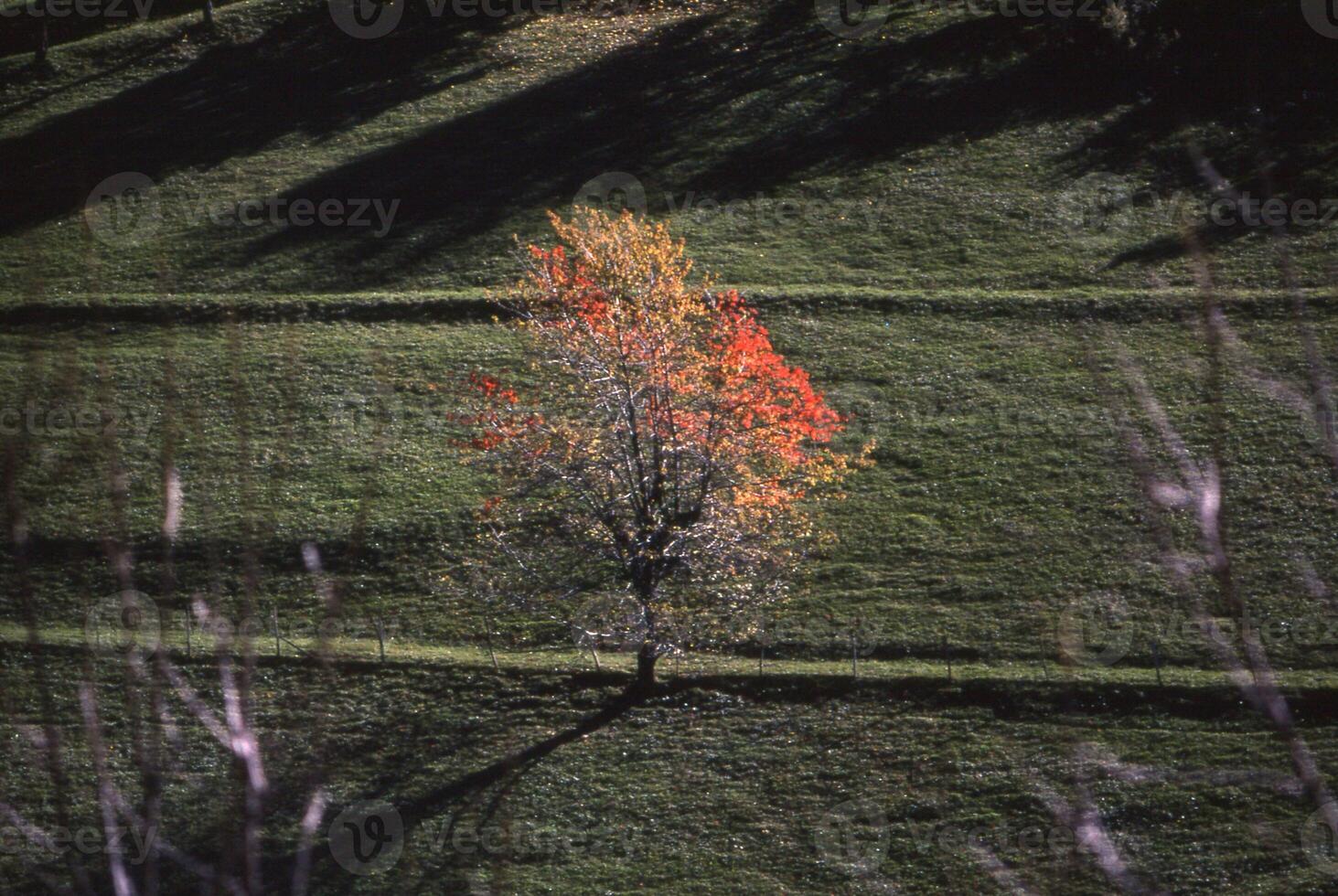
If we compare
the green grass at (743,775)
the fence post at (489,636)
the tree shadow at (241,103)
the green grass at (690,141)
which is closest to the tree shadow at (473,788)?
the green grass at (743,775)

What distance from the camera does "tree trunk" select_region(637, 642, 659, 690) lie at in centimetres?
2692

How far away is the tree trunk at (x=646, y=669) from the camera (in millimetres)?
26922

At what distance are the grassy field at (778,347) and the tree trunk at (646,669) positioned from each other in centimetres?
33

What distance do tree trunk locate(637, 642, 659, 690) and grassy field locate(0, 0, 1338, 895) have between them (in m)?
0.33

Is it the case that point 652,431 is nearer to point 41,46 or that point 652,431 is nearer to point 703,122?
point 703,122

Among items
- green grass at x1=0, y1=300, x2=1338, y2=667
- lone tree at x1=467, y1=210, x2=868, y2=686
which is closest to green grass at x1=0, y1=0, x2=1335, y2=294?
green grass at x1=0, y1=300, x2=1338, y2=667

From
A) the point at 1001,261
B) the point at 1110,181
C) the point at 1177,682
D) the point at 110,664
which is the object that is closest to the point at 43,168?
the point at 110,664

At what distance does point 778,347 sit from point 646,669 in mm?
13287

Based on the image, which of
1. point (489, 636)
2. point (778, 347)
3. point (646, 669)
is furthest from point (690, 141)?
point (646, 669)

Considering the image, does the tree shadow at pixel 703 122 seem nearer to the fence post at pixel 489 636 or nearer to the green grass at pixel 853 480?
the green grass at pixel 853 480

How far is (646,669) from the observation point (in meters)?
27.1

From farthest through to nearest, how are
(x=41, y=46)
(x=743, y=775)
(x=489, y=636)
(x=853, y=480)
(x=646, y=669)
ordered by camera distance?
1. (x=41, y=46)
2. (x=853, y=480)
3. (x=489, y=636)
4. (x=646, y=669)
5. (x=743, y=775)

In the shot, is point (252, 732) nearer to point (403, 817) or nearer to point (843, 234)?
point (403, 817)

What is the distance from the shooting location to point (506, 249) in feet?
139
